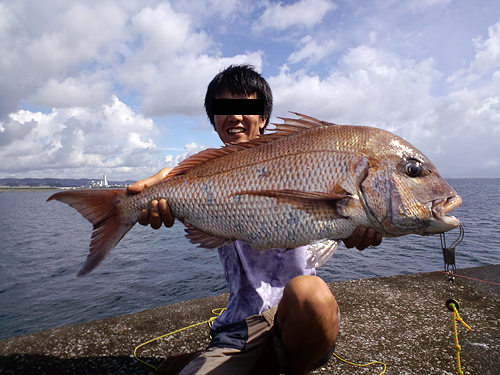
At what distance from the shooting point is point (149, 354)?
9.43ft

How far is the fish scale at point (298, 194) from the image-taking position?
1826mm

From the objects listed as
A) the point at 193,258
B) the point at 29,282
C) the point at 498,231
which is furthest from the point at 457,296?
the point at 498,231

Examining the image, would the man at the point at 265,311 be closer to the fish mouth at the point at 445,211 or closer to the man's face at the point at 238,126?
the man's face at the point at 238,126

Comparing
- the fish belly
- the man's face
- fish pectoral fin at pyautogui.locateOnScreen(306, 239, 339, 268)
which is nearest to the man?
the man's face

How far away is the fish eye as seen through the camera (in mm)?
1874

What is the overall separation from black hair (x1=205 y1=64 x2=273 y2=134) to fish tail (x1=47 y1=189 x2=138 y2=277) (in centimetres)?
132

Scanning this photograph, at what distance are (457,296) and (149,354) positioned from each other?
3998 millimetres

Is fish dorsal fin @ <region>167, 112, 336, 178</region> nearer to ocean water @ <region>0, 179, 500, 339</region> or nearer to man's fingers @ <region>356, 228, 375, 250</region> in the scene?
man's fingers @ <region>356, 228, 375, 250</region>

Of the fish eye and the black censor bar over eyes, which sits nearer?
the fish eye

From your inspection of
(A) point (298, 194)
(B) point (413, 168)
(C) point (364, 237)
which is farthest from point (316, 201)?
(B) point (413, 168)

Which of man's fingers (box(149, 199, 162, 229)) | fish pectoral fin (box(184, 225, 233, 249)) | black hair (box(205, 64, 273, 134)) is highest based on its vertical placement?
black hair (box(205, 64, 273, 134))

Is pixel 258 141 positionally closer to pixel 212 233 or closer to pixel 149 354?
pixel 212 233


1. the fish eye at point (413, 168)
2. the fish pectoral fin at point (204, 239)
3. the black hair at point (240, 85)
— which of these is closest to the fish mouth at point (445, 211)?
the fish eye at point (413, 168)

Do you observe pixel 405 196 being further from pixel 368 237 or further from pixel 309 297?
pixel 309 297
